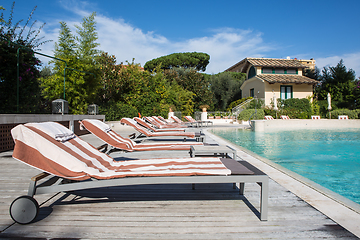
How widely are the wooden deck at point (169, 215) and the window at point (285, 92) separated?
24911 millimetres

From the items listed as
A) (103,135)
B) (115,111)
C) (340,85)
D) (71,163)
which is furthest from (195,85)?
(71,163)

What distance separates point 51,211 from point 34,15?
982 cm

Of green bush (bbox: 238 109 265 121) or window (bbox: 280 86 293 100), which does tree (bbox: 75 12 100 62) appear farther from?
window (bbox: 280 86 293 100)

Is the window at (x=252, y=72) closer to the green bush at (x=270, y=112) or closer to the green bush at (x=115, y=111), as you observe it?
the green bush at (x=270, y=112)

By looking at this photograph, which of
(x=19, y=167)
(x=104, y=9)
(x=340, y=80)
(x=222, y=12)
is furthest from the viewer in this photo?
(x=340, y=80)

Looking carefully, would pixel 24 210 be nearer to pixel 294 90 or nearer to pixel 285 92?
pixel 285 92

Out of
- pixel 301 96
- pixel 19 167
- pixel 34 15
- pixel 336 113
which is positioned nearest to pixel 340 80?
pixel 301 96

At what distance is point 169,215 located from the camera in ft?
7.26

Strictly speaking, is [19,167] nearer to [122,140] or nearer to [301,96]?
[122,140]

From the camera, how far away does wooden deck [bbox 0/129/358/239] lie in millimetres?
1867

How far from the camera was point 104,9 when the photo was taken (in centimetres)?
1476

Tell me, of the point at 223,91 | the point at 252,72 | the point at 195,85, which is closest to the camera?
the point at 195,85

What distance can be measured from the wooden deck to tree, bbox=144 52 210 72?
3341 centimetres

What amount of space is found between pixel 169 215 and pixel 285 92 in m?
26.5
